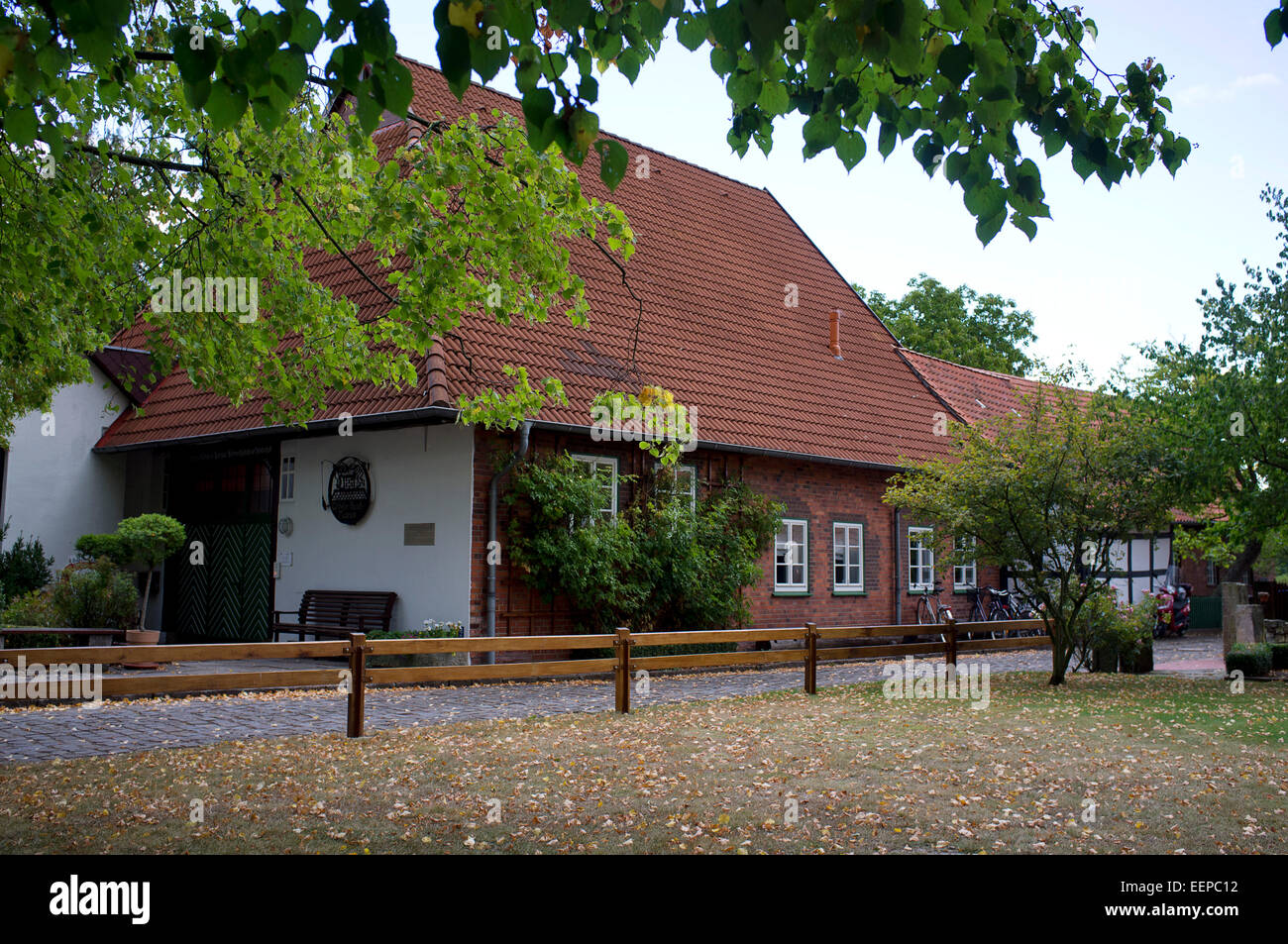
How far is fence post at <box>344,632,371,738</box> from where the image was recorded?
33.1ft

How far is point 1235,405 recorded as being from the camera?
1639 cm

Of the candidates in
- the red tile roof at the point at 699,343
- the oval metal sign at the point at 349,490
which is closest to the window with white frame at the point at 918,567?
Answer: the red tile roof at the point at 699,343

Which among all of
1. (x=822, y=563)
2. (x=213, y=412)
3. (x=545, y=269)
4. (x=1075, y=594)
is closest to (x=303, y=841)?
(x=545, y=269)

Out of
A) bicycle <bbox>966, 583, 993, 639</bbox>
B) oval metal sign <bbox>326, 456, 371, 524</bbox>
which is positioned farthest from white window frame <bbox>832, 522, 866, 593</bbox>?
oval metal sign <bbox>326, 456, 371, 524</bbox>

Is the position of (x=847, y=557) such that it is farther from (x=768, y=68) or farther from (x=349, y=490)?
(x=768, y=68)

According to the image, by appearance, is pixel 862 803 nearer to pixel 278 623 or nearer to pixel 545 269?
pixel 545 269

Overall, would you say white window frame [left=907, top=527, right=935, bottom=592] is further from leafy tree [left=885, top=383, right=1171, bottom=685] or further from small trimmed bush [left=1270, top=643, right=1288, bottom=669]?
leafy tree [left=885, top=383, right=1171, bottom=685]

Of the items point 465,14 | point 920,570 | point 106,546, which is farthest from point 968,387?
point 465,14

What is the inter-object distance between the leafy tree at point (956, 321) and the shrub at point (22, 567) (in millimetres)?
37105

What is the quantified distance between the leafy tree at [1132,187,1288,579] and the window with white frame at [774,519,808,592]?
638 cm

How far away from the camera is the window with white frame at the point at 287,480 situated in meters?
18.5

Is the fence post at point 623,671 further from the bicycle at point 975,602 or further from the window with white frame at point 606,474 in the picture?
the bicycle at point 975,602

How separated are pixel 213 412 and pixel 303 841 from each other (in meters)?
13.9

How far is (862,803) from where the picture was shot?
7.50 m
